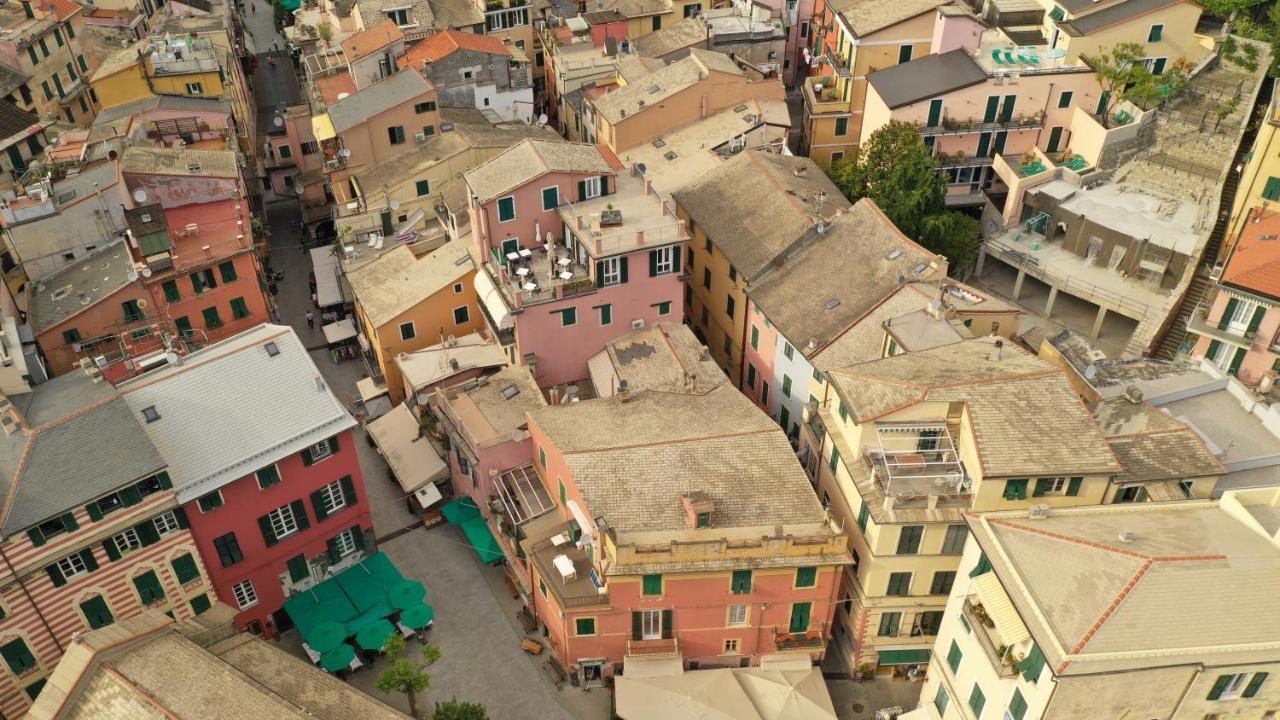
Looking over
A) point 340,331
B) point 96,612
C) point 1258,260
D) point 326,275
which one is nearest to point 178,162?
point 326,275

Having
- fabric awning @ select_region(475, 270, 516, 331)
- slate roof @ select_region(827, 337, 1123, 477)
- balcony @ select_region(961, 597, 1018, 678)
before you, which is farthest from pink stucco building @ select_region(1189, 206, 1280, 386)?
fabric awning @ select_region(475, 270, 516, 331)

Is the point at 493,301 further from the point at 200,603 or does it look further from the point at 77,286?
the point at 77,286

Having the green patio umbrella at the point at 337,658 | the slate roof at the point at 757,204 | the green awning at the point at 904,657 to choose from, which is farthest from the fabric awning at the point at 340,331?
the green awning at the point at 904,657

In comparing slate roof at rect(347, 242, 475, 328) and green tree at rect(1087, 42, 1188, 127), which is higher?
green tree at rect(1087, 42, 1188, 127)

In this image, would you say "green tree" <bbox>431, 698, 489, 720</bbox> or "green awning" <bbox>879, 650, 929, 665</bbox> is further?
"green awning" <bbox>879, 650, 929, 665</bbox>

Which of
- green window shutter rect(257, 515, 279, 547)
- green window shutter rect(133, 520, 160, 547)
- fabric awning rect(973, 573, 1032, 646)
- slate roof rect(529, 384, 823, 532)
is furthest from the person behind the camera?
green window shutter rect(257, 515, 279, 547)

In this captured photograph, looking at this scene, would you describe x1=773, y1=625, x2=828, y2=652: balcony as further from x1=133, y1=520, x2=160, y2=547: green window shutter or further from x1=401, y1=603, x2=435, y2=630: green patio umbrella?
x1=133, y1=520, x2=160, y2=547: green window shutter

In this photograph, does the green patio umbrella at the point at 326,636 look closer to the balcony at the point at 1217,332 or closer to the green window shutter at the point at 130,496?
the green window shutter at the point at 130,496
